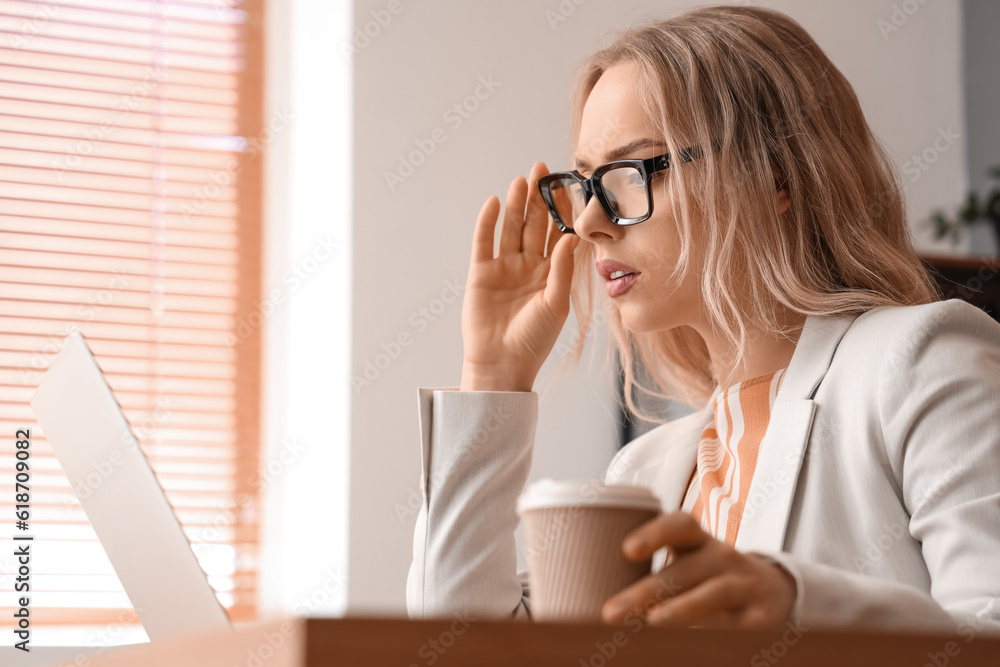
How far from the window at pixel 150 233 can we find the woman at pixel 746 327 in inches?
48.6

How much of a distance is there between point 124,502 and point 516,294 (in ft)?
2.41

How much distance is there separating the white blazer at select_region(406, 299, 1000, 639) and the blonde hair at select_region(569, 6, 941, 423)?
3.6 inches

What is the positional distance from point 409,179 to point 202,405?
789 mm

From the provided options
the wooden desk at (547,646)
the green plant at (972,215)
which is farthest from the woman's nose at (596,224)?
the green plant at (972,215)

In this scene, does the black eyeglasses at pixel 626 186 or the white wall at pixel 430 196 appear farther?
the white wall at pixel 430 196

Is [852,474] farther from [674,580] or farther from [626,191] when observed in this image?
[674,580]

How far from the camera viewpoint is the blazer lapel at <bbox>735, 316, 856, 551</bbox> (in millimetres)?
929

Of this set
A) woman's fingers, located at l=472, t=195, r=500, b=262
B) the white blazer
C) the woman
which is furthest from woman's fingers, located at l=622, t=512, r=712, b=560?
woman's fingers, located at l=472, t=195, r=500, b=262

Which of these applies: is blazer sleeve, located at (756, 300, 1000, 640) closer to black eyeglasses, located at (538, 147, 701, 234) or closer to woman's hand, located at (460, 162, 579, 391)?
black eyeglasses, located at (538, 147, 701, 234)

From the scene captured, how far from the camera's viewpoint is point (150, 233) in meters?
2.29

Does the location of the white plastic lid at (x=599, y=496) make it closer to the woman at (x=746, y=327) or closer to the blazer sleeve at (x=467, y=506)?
the woman at (x=746, y=327)

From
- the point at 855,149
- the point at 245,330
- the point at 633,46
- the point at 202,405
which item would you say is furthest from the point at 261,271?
the point at 855,149

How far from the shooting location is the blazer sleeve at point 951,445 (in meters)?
0.72

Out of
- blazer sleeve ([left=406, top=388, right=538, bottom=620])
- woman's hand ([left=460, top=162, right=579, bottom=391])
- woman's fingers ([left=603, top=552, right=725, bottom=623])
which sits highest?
woman's hand ([left=460, top=162, right=579, bottom=391])
